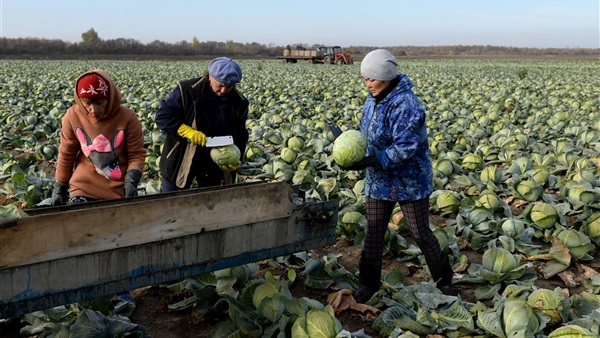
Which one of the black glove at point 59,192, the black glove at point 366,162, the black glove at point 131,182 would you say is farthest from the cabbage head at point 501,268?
the black glove at point 59,192

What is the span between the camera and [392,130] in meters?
3.55

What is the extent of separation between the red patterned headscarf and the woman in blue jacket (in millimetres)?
1712

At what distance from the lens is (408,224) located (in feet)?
12.3

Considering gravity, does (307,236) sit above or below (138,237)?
below

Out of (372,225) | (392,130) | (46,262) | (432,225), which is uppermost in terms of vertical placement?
(392,130)

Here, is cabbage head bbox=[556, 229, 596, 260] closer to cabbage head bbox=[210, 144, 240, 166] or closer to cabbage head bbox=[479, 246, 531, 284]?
cabbage head bbox=[479, 246, 531, 284]

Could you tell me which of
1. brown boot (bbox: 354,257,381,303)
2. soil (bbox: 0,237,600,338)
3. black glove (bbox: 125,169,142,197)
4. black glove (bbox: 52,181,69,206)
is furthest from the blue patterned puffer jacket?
→ black glove (bbox: 52,181,69,206)

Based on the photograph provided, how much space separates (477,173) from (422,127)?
13.4 ft

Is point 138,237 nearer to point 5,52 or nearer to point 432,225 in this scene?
point 432,225

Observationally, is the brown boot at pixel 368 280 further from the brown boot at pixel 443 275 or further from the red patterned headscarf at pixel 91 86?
the red patterned headscarf at pixel 91 86

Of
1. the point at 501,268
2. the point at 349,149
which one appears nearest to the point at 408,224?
the point at 349,149

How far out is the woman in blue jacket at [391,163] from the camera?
3.44m

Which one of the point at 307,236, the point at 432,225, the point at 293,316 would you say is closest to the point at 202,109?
the point at 307,236

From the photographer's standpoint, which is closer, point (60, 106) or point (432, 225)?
point (432, 225)
